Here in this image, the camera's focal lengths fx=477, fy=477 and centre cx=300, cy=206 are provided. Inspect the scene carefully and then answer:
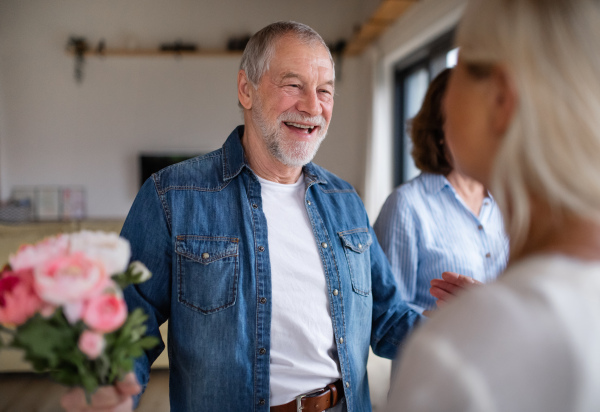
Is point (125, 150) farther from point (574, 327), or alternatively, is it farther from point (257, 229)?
point (574, 327)

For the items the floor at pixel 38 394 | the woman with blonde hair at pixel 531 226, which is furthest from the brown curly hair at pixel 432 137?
the floor at pixel 38 394

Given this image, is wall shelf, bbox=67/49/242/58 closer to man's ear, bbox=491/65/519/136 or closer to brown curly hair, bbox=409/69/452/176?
brown curly hair, bbox=409/69/452/176

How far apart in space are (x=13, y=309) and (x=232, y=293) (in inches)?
24.1

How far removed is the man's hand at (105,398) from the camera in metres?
0.66

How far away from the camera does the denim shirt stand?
3.72 ft

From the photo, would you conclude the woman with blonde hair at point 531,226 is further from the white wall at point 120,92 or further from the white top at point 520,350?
the white wall at point 120,92

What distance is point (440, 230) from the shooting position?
161cm

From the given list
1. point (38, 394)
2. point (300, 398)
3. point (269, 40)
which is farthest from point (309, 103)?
point (38, 394)

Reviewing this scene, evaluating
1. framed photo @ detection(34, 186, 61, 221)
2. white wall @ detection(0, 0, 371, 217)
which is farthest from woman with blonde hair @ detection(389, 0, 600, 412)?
framed photo @ detection(34, 186, 61, 221)

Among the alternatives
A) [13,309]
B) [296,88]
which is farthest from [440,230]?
[13,309]

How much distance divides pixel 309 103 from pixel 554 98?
891 mm

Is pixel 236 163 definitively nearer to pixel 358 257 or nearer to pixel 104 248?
pixel 358 257

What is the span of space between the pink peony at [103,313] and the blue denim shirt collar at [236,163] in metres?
0.72

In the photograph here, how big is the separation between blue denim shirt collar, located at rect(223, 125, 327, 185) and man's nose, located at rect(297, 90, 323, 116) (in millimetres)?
164
